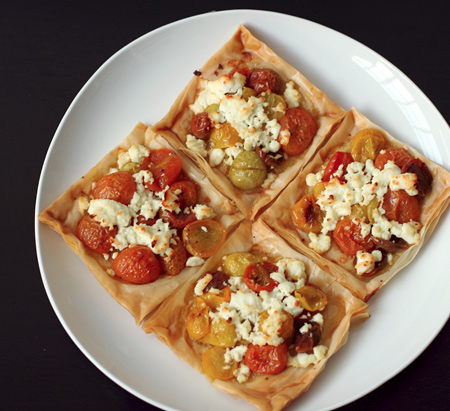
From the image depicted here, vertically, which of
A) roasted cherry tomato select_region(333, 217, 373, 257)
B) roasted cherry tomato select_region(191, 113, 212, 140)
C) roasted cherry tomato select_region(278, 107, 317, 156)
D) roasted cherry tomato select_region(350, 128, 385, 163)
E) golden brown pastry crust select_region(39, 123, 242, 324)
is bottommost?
golden brown pastry crust select_region(39, 123, 242, 324)

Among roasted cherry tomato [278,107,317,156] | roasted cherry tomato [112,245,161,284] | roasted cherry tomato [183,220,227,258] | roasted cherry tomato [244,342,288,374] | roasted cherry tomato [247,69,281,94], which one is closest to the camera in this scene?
roasted cherry tomato [244,342,288,374]

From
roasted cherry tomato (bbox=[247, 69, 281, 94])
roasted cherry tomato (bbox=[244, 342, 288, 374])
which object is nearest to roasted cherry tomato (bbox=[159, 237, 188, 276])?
roasted cherry tomato (bbox=[244, 342, 288, 374])

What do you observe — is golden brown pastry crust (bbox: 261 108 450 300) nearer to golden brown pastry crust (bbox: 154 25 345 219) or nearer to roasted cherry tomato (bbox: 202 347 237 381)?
golden brown pastry crust (bbox: 154 25 345 219)

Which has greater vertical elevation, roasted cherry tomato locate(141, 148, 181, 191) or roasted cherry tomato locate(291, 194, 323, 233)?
roasted cherry tomato locate(291, 194, 323, 233)

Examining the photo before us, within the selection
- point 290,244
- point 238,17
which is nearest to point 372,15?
point 238,17

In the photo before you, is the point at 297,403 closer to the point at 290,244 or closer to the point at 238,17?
the point at 290,244

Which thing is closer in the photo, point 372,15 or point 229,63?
point 229,63

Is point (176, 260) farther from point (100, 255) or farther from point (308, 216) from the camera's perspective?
point (308, 216)

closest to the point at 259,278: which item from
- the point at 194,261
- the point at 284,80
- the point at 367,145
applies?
the point at 194,261
